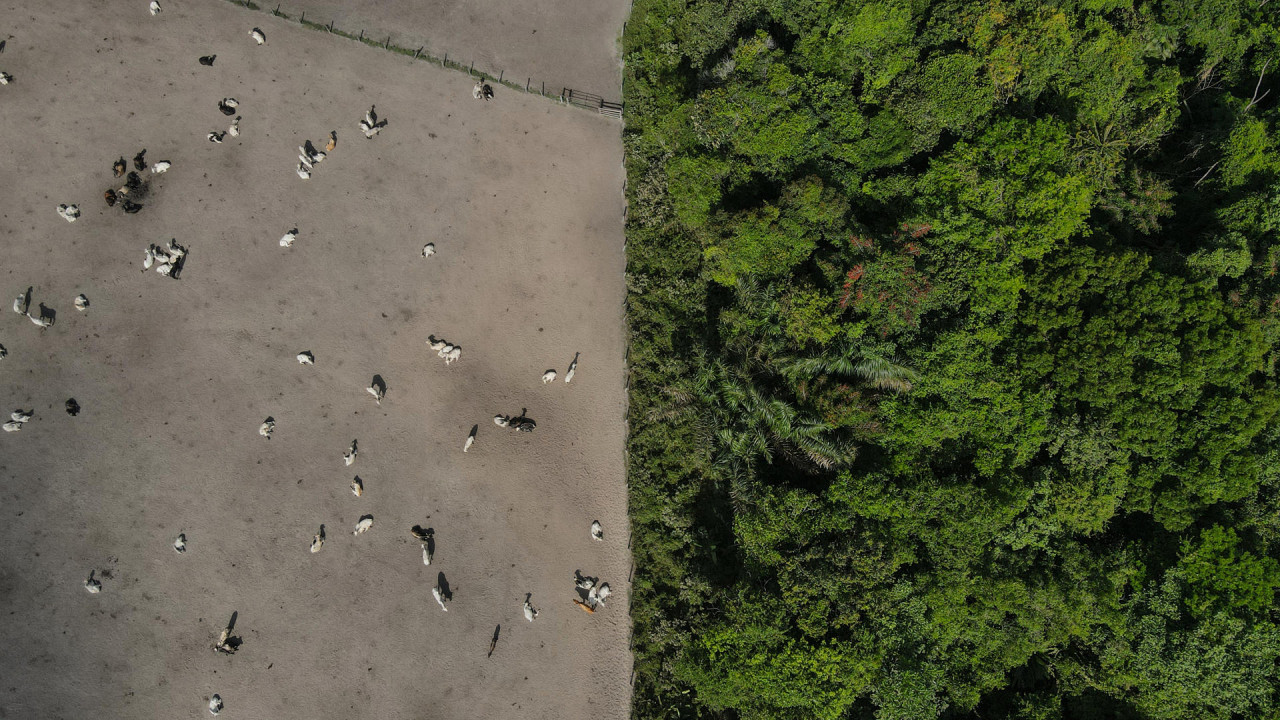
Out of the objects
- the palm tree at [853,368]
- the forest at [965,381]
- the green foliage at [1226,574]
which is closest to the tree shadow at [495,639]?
the forest at [965,381]

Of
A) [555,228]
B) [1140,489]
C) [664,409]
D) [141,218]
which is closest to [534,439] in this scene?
[664,409]

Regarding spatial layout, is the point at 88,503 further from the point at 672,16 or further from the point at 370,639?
the point at 672,16

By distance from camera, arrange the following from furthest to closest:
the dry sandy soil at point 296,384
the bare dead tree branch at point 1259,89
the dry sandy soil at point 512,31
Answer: the dry sandy soil at point 512,31, the bare dead tree branch at point 1259,89, the dry sandy soil at point 296,384

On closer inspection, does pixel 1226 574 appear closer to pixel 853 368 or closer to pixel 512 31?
pixel 853 368

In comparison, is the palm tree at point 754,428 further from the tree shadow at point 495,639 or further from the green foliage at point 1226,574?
the green foliage at point 1226,574

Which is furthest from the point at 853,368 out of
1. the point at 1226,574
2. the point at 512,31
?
the point at 512,31

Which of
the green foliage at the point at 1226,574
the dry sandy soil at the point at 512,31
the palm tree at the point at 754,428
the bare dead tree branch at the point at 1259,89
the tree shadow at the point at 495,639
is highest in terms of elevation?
the bare dead tree branch at the point at 1259,89
